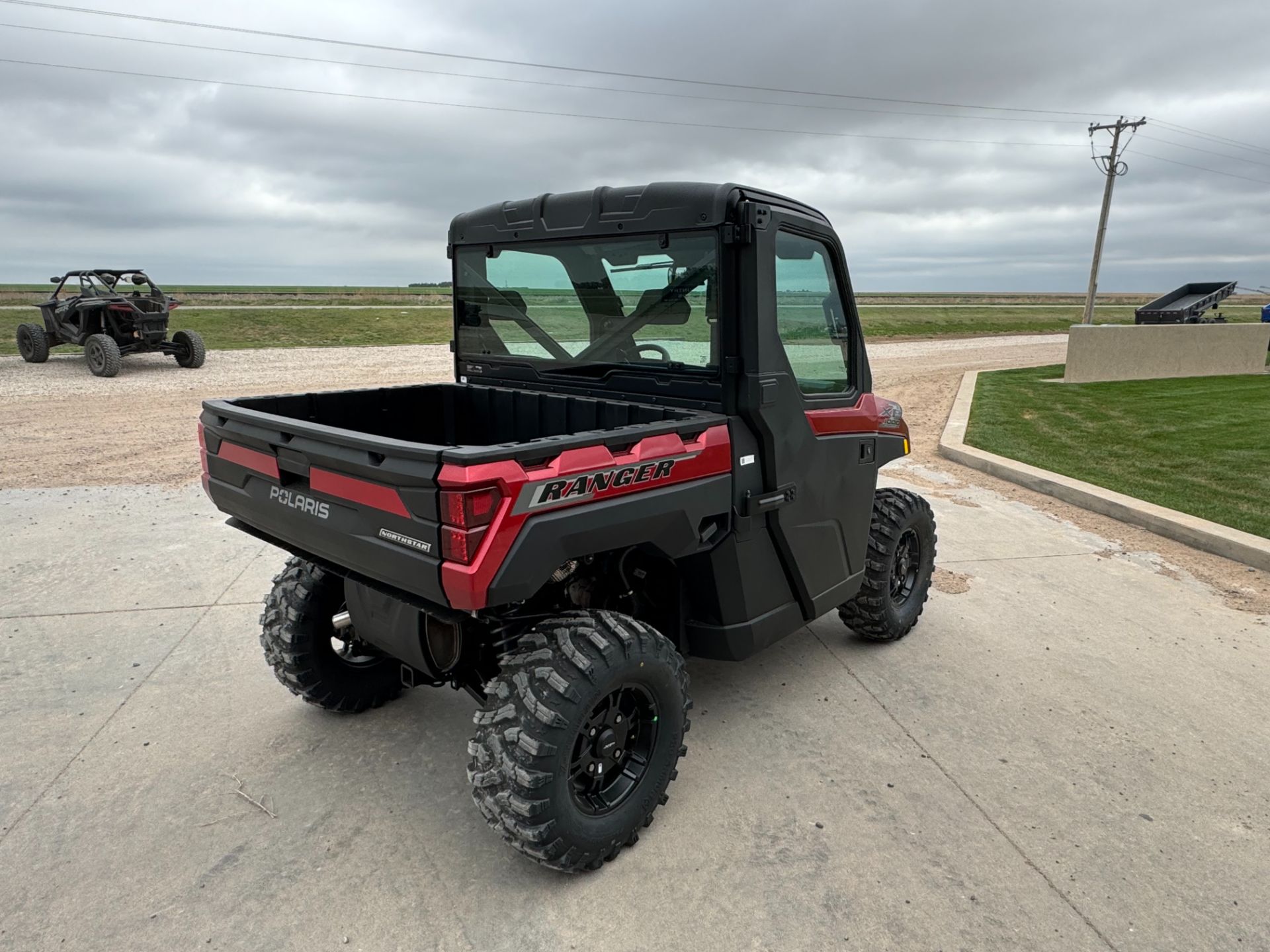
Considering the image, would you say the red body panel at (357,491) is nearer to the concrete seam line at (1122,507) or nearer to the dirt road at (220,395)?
the dirt road at (220,395)

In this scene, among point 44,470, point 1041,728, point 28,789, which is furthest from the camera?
point 44,470

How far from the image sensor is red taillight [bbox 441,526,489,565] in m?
2.21

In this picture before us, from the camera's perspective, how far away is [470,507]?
2205mm

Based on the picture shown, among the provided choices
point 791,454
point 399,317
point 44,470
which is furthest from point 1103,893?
point 399,317

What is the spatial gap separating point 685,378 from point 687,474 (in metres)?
0.56

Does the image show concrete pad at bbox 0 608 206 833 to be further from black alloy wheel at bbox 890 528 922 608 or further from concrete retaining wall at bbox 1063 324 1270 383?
concrete retaining wall at bbox 1063 324 1270 383

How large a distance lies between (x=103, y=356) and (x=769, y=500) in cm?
1606

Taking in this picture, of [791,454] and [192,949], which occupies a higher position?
[791,454]

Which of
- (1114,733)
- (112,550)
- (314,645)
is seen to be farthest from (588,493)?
(112,550)

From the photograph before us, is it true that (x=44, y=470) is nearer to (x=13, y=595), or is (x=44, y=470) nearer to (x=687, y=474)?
(x=13, y=595)

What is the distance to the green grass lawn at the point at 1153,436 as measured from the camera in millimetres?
7027

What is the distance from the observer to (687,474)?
9.22 ft

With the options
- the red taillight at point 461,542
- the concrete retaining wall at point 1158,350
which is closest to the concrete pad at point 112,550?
the red taillight at point 461,542

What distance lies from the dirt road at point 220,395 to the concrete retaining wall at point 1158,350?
239 centimetres
